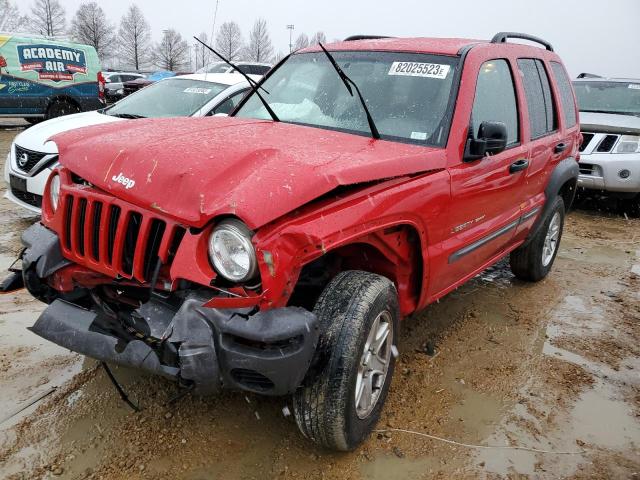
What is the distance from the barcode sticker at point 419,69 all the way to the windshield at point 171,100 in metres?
3.31

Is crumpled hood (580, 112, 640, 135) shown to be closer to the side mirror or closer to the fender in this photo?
the fender

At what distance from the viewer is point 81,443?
2527 mm

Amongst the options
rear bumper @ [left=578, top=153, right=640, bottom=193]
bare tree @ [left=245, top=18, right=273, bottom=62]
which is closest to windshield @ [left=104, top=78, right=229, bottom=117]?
rear bumper @ [left=578, top=153, right=640, bottom=193]

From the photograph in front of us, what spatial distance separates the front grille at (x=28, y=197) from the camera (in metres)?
5.29

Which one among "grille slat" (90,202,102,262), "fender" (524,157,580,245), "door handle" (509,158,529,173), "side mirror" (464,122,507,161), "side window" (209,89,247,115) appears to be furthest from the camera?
"side window" (209,89,247,115)

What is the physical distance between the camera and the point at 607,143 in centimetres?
785

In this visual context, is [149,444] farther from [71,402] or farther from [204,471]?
[71,402]

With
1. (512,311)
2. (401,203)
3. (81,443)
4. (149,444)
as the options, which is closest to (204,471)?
(149,444)

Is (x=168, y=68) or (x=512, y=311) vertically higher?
(x=512, y=311)

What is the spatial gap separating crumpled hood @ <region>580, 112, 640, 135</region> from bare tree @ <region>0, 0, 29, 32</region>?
2173 inches

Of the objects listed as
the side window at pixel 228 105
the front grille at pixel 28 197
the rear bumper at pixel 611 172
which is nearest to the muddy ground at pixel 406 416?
the front grille at pixel 28 197

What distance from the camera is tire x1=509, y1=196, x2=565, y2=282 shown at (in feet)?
15.5

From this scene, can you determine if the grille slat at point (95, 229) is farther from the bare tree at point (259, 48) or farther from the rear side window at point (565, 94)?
the bare tree at point (259, 48)

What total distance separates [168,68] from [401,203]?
2327 inches
